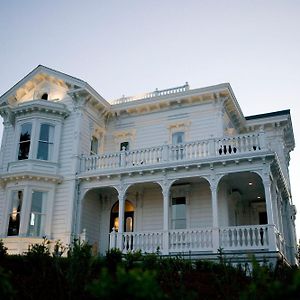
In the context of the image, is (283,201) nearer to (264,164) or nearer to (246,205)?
(246,205)

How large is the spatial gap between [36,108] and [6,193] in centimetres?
465

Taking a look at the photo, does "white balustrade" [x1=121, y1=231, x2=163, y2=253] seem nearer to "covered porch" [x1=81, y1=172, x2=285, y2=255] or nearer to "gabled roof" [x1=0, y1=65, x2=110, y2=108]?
"covered porch" [x1=81, y1=172, x2=285, y2=255]

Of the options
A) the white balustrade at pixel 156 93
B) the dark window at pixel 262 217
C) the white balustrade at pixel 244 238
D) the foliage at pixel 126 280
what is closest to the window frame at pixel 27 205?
the foliage at pixel 126 280

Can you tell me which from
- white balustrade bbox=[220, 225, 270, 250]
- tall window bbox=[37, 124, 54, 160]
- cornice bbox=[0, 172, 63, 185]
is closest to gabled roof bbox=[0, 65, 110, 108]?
tall window bbox=[37, 124, 54, 160]

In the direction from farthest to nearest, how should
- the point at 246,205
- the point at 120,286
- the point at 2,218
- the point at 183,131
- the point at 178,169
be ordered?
the point at 246,205 → the point at 183,131 → the point at 2,218 → the point at 178,169 → the point at 120,286

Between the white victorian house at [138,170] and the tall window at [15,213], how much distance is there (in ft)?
0.17

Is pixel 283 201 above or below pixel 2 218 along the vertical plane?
above

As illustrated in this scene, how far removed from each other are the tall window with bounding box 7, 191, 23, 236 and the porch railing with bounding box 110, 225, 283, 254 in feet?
16.4

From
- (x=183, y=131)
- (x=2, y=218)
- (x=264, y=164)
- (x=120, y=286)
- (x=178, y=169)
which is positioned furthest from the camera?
(x=183, y=131)

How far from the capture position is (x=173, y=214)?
20.3 metres

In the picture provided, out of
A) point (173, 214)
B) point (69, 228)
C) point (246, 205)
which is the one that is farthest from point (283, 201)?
point (69, 228)

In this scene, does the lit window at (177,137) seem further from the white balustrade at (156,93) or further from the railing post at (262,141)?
the railing post at (262,141)

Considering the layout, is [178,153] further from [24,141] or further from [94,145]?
[24,141]

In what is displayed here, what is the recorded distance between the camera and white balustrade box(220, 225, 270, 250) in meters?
16.0
